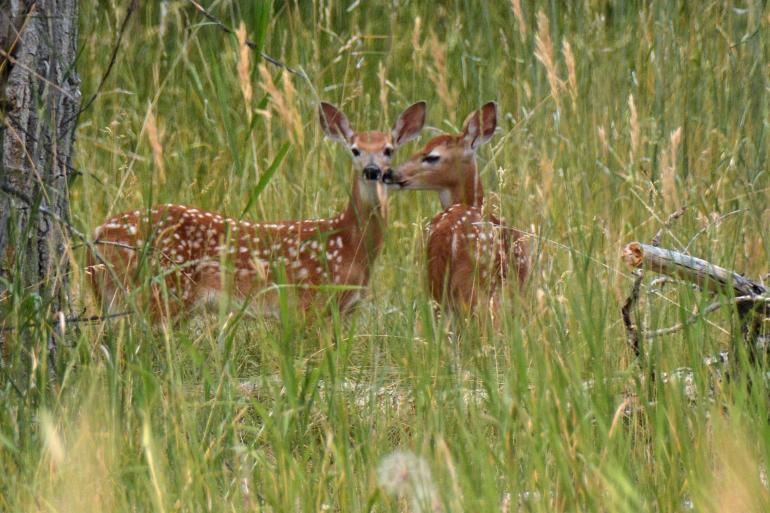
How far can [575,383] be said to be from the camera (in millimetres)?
2355

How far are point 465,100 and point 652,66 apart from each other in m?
0.96

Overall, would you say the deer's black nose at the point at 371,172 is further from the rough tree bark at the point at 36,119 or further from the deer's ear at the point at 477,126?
the rough tree bark at the point at 36,119

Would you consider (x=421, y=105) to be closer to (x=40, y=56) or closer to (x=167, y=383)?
(x=40, y=56)

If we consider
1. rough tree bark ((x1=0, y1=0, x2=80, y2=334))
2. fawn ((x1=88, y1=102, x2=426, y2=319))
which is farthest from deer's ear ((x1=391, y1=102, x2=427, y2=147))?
rough tree bark ((x1=0, y1=0, x2=80, y2=334))

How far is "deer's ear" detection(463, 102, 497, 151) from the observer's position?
524cm

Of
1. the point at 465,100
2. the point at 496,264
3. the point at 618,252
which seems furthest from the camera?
the point at 465,100

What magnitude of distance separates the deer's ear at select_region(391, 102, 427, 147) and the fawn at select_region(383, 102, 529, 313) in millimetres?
85

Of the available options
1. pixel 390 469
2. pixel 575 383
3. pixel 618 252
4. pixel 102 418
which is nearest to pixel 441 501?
pixel 390 469

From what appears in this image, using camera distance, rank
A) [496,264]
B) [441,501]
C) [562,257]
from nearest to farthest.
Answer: [441,501], [562,257], [496,264]

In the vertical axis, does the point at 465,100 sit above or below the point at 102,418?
above

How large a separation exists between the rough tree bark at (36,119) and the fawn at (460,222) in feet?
4.51

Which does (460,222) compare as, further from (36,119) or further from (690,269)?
(36,119)

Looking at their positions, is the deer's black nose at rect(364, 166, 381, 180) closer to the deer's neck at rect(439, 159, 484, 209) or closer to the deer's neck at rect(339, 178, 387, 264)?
the deer's neck at rect(339, 178, 387, 264)

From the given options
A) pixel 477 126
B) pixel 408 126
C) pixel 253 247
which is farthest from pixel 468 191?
pixel 253 247
